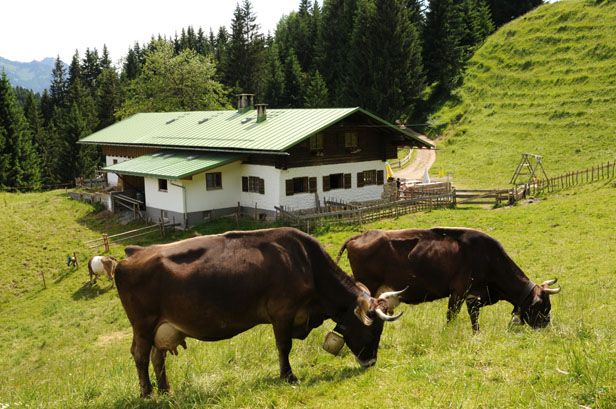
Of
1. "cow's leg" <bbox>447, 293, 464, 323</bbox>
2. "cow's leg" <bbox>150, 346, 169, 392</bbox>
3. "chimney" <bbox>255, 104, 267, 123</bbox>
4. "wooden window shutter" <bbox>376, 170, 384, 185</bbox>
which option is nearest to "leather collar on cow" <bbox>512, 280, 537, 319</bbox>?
"cow's leg" <bbox>447, 293, 464, 323</bbox>

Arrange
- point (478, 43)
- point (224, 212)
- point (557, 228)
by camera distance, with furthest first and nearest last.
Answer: point (478, 43) < point (224, 212) < point (557, 228)

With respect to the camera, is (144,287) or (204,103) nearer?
(144,287)

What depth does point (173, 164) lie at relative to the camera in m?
33.0

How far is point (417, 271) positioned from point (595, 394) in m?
5.34

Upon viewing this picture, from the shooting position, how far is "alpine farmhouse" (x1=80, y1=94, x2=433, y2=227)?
31281mm

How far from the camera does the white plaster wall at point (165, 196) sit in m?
31.5

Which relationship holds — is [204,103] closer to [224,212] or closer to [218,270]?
[224,212]

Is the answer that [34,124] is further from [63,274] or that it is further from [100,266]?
[100,266]

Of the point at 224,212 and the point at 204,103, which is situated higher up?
the point at 204,103

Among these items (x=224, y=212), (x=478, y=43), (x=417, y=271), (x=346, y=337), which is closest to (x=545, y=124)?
(x=478, y=43)

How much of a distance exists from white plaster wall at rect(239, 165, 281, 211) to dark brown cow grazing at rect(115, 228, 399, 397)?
73.6 ft

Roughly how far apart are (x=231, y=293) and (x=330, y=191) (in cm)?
2527

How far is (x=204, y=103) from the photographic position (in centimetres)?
6169

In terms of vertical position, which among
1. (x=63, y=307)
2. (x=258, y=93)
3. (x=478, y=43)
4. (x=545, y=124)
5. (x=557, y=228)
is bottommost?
(x=63, y=307)
